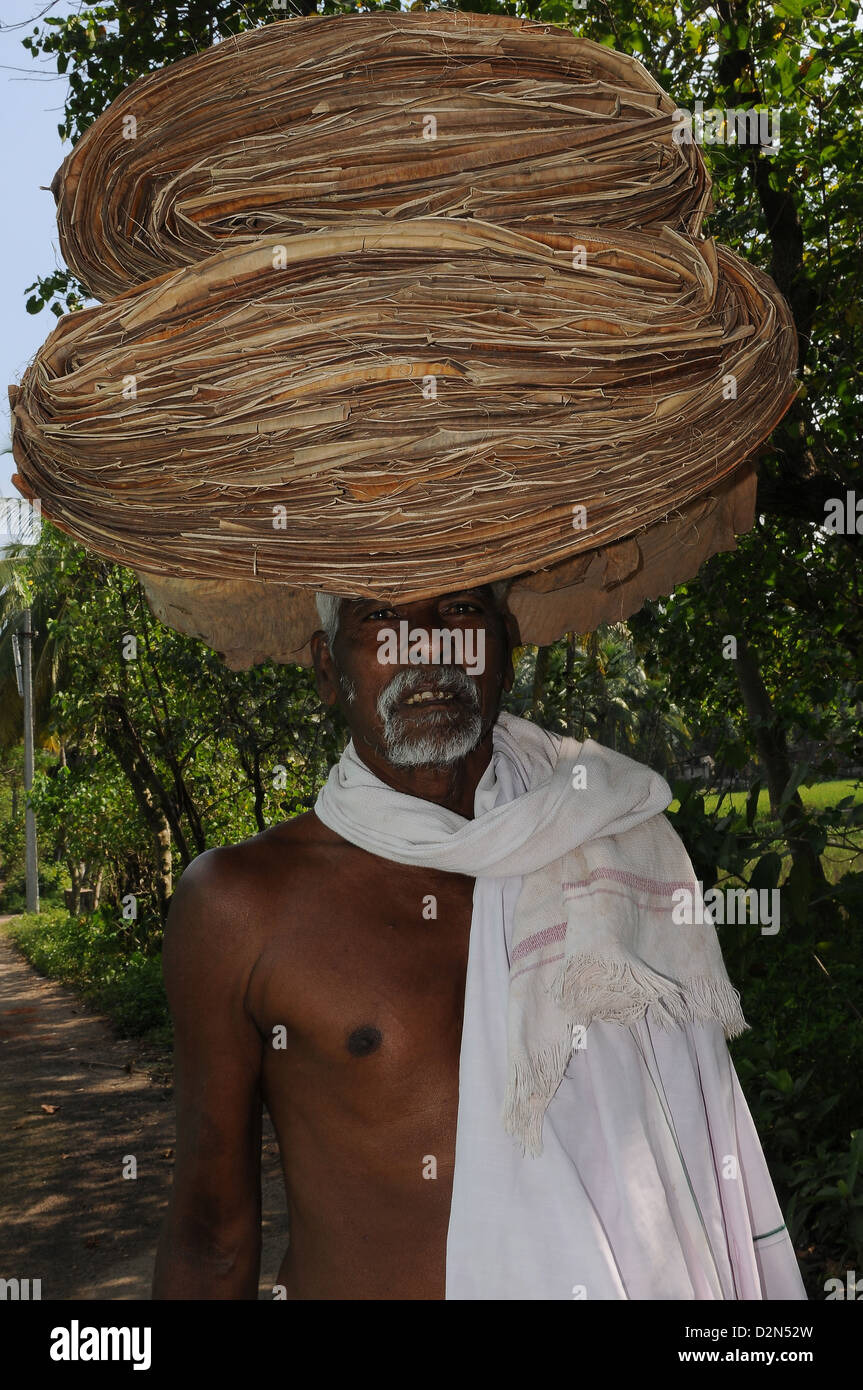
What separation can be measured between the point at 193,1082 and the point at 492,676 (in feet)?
2.52

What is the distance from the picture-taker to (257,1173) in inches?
72.1

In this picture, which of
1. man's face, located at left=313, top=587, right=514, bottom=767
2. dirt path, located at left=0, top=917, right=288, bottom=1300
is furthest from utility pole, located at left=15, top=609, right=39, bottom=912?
man's face, located at left=313, top=587, right=514, bottom=767

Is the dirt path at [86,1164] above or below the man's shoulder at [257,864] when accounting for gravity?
below

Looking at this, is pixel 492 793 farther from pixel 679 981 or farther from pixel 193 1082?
pixel 193 1082

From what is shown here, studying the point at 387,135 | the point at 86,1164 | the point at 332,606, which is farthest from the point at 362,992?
the point at 86,1164

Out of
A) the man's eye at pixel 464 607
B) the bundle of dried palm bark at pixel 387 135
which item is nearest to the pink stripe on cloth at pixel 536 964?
the man's eye at pixel 464 607

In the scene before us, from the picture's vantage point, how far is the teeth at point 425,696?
1.75 metres

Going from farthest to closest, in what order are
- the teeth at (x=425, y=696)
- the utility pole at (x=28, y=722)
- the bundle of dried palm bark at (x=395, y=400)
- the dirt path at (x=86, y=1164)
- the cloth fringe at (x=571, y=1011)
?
the utility pole at (x=28, y=722) → the dirt path at (x=86, y=1164) → the teeth at (x=425, y=696) → the cloth fringe at (x=571, y=1011) → the bundle of dried palm bark at (x=395, y=400)

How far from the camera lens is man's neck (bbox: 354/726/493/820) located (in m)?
1.83

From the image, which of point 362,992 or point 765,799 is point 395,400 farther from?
point 765,799

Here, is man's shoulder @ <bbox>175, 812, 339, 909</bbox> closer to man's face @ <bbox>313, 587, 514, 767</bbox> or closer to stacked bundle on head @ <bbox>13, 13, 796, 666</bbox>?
man's face @ <bbox>313, 587, 514, 767</bbox>

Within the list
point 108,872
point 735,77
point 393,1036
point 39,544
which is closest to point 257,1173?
point 393,1036

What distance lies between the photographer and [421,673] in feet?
5.74

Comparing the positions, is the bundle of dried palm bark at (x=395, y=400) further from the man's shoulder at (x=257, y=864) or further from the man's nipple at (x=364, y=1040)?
the man's nipple at (x=364, y=1040)
